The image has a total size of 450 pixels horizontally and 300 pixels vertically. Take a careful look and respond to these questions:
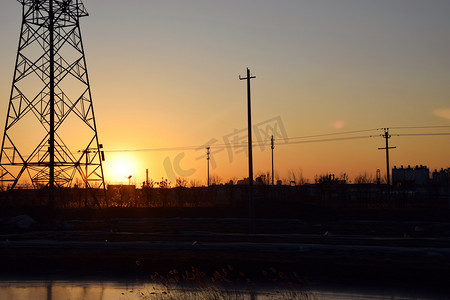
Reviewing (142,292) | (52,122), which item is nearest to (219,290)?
(142,292)

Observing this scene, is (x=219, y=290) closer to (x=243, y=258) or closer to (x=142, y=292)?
(x=142, y=292)

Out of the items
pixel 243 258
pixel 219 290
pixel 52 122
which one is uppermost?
pixel 52 122

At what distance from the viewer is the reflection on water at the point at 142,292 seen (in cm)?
1780

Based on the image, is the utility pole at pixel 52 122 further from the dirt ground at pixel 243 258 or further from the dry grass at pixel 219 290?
the dry grass at pixel 219 290

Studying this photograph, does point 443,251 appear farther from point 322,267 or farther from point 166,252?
point 166,252

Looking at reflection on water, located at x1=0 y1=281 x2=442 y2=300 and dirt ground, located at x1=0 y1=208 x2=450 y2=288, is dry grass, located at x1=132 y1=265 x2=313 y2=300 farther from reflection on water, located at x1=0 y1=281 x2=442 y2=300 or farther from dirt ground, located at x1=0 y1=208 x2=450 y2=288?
dirt ground, located at x1=0 y1=208 x2=450 y2=288

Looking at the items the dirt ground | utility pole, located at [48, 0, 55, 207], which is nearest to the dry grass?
the dirt ground

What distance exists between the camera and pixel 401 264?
22.1 metres

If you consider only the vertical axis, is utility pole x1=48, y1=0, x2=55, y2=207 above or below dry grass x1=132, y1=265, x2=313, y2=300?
above

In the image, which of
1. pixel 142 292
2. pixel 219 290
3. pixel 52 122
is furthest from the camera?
pixel 52 122

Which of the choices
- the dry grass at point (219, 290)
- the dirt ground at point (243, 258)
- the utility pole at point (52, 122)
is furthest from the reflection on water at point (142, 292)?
the utility pole at point (52, 122)

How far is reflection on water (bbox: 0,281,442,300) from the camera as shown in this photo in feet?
58.4

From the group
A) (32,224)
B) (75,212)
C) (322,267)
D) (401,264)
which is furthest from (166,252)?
(75,212)

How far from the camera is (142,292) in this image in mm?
19531
